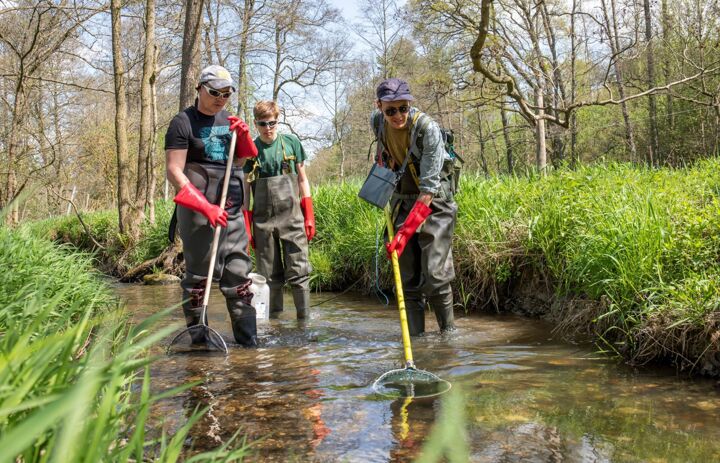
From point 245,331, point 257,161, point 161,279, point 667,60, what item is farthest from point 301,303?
point 667,60

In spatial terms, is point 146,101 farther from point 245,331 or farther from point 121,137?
point 245,331

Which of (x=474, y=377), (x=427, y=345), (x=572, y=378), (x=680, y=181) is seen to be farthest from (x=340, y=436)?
(x=680, y=181)

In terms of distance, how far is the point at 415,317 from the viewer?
16.6 ft

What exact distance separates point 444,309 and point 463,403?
6.31 ft

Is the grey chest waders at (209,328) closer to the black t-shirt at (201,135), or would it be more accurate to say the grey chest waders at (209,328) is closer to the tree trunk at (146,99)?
the black t-shirt at (201,135)

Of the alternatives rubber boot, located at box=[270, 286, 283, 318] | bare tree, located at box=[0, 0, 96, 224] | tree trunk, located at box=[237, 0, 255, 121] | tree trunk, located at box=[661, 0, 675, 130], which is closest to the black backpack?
rubber boot, located at box=[270, 286, 283, 318]

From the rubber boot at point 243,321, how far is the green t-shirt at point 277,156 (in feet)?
4.99

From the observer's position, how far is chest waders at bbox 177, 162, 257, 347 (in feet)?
15.1

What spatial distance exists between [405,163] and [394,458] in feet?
8.34

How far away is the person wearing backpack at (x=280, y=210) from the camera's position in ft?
19.2

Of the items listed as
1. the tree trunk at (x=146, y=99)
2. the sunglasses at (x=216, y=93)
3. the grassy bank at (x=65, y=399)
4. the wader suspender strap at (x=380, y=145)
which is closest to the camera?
the grassy bank at (x=65, y=399)

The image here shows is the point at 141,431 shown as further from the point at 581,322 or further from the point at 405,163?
the point at 581,322

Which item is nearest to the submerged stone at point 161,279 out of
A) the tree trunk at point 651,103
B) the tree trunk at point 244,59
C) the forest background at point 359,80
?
the forest background at point 359,80

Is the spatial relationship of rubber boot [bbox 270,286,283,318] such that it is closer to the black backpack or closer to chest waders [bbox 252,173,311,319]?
chest waders [bbox 252,173,311,319]
